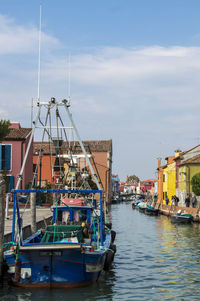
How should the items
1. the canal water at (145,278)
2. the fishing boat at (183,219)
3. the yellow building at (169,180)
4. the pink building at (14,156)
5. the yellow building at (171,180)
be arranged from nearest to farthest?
the canal water at (145,278) → the fishing boat at (183,219) → the pink building at (14,156) → the yellow building at (171,180) → the yellow building at (169,180)

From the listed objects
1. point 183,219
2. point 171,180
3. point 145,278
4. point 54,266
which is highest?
point 171,180

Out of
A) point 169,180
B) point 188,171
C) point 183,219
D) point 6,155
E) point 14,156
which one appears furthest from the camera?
point 169,180

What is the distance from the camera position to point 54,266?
16.5 m

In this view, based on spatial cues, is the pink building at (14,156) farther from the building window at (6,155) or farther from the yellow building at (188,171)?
the yellow building at (188,171)

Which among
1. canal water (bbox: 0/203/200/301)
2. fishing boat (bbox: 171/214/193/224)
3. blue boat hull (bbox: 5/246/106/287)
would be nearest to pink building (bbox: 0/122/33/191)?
fishing boat (bbox: 171/214/193/224)

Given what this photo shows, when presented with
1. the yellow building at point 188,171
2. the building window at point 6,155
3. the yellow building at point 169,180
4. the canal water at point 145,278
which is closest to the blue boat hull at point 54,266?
the canal water at point 145,278

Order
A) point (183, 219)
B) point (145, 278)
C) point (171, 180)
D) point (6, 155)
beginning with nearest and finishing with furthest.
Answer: point (145, 278) < point (183, 219) < point (6, 155) < point (171, 180)

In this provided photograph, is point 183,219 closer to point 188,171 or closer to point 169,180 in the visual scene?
point 188,171

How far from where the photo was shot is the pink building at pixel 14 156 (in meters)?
54.4

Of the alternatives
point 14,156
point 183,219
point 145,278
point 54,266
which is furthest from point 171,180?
point 54,266

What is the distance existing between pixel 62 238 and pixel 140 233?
2387 centimetres

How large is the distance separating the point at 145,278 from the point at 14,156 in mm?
38726

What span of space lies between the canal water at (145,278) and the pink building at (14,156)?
2368 centimetres

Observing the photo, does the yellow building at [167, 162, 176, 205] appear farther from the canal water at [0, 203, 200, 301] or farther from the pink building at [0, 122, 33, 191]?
the canal water at [0, 203, 200, 301]
